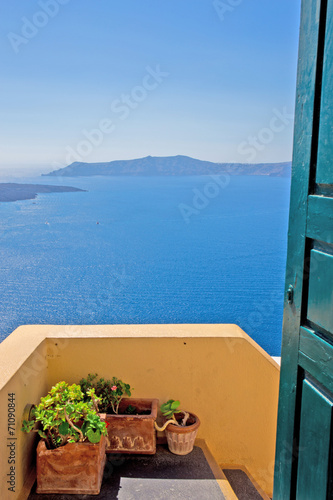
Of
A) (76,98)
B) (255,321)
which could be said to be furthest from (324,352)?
(76,98)

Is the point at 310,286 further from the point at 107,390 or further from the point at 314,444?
the point at 107,390

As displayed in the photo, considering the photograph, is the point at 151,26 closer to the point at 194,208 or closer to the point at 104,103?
the point at 104,103

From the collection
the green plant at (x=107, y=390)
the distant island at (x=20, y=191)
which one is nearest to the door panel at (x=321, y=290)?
the green plant at (x=107, y=390)

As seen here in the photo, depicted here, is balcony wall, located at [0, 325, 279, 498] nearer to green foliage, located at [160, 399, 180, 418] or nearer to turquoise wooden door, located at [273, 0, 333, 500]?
green foliage, located at [160, 399, 180, 418]

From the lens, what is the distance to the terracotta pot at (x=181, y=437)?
2020mm

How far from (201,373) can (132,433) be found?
17.1 inches

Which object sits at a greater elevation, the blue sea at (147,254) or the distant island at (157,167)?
the distant island at (157,167)

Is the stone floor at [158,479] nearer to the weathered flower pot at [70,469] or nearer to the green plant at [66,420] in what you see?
the weathered flower pot at [70,469]

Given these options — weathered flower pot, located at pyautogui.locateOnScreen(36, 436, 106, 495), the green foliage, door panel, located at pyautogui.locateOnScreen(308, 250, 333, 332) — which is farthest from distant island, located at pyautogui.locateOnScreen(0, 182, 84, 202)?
door panel, located at pyautogui.locateOnScreen(308, 250, 333, 332)

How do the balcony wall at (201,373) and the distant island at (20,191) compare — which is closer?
the balcony wall at (201,373)

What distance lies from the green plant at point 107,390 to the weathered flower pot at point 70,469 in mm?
285

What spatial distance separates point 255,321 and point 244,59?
1789 centimetres

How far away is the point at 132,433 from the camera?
2020mm

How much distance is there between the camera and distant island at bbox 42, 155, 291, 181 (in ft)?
80.7
